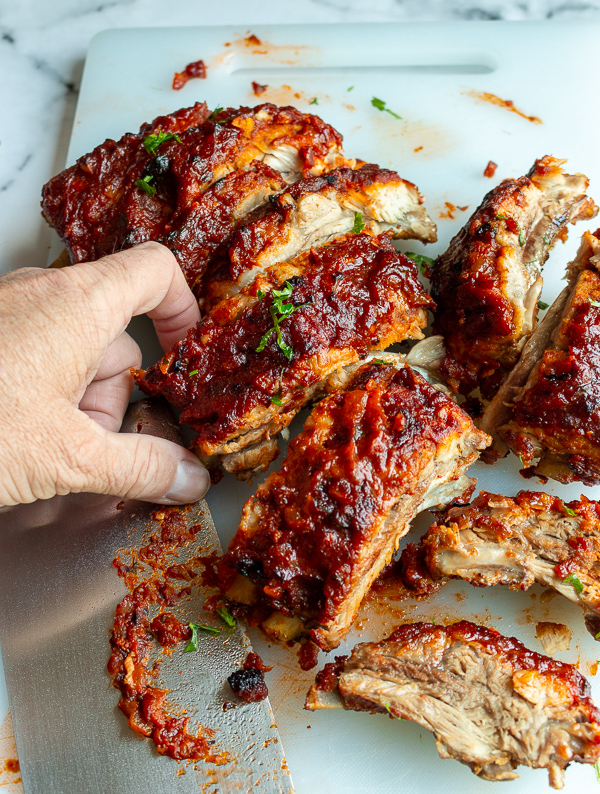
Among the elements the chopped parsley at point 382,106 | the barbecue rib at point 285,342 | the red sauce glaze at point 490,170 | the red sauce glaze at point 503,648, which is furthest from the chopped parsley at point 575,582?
the chopped parsley at point 382,106

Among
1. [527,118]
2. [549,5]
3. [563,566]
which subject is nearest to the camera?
[563,566]

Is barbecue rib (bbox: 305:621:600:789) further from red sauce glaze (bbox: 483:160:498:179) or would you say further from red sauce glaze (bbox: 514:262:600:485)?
A: red sauce glaze (bbox: 483:160:498:179)

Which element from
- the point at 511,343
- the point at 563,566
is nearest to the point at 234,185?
the point at 511,343

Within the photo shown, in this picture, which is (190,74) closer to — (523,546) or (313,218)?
(313,218)

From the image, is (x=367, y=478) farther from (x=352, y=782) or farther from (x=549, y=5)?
(x=549, y=5)

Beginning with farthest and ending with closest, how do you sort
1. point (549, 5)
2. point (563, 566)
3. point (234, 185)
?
point (549, 5) < point (234, 185) < point (563, 566)

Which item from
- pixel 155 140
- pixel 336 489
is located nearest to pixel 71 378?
pixel 336 489
